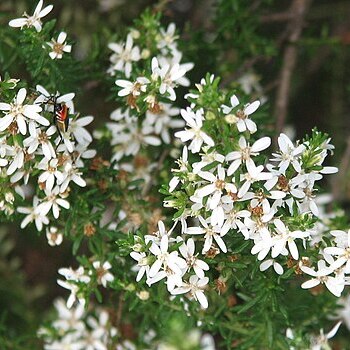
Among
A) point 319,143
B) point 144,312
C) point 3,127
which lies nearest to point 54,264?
point 144,312

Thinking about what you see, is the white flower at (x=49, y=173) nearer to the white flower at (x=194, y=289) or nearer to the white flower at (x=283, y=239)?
the white flower at (x=194, y=289)

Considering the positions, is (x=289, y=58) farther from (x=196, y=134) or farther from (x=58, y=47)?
(x=196, y=134)

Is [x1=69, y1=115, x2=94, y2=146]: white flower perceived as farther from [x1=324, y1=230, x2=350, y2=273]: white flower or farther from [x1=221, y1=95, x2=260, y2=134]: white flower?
[x1=324, y1=230, x2=350, y2=273]: white flower

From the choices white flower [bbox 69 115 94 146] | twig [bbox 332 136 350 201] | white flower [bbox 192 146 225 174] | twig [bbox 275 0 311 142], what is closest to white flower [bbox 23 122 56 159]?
white flower [bbox 69 115 94 146]

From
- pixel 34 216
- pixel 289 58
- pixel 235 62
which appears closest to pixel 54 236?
pixel 34 216

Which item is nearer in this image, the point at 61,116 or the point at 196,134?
the point at 196,134

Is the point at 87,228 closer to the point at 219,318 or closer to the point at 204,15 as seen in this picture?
the point at 219,318

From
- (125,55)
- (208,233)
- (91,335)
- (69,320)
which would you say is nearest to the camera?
(208,233)
